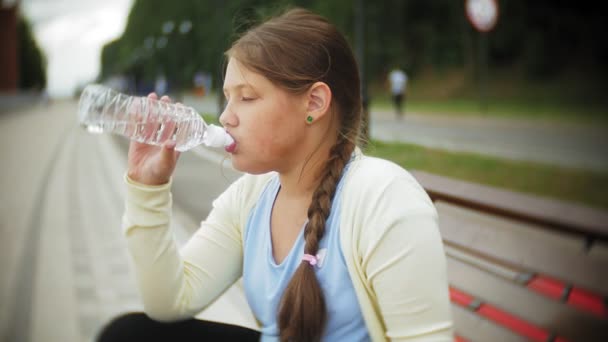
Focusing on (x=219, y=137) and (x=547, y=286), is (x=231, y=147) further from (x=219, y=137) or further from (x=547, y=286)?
(x=547, y=286)

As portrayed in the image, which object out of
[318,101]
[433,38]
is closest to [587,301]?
[318,101]

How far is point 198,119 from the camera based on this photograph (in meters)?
1.58

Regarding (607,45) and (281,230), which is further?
(607,45)

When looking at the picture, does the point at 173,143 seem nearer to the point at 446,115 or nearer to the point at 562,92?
the point at 446,115

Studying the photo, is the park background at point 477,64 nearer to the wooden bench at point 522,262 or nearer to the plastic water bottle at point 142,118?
the plastic water bottle at point 142,118

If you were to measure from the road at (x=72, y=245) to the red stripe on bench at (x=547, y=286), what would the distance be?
55.5 inches

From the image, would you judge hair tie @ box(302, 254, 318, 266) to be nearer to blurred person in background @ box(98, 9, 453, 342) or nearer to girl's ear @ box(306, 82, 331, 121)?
blurred person in background @ box(98, 9, 453, 342)

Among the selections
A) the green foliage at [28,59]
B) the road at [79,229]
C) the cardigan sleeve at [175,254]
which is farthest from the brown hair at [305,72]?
the green foliage at [28,59]

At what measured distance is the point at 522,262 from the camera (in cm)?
169

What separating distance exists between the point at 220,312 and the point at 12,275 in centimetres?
191

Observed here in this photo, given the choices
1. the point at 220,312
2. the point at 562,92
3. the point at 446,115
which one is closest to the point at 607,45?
the point at 562,92

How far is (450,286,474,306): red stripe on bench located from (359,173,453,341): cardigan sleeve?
775mm

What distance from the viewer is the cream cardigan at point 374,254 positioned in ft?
3.91

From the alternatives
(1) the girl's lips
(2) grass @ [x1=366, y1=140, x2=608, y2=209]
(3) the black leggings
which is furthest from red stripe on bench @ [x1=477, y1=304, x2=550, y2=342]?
(2) grass @ [x1=366, y1=140, x2=608, y2=209]
